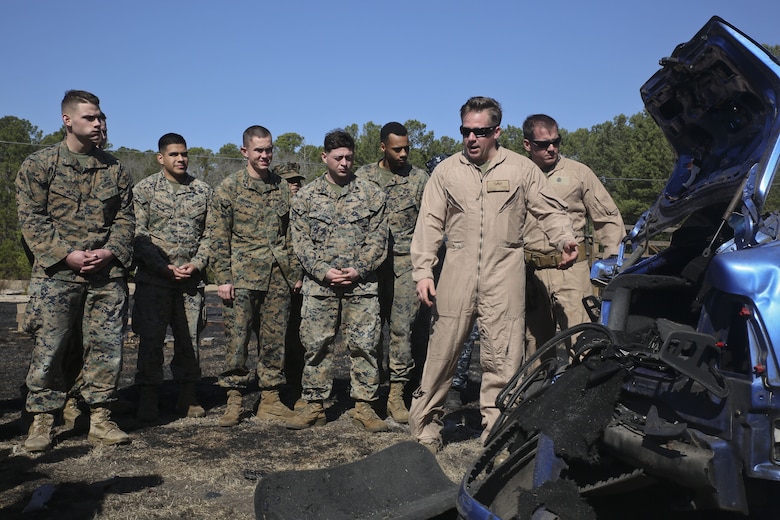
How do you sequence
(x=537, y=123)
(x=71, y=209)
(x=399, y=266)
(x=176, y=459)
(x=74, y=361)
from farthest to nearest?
(x=399, y=266)
(x=537, y=123)
(x=74, y=361)
(x=71, y=209)
(x=176, y=459)

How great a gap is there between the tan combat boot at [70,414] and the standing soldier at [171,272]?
510 millimetres

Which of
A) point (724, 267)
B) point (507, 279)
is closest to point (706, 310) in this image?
point (724, 267)

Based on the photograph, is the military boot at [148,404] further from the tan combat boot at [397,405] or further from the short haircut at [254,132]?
the short haircut at [254,132]

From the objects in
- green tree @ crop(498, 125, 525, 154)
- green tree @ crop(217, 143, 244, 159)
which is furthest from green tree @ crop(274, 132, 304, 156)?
green tree @ crop(498, 125, 525, 154)

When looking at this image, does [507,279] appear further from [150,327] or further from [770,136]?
[150,327]

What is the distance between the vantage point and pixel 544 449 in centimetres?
345

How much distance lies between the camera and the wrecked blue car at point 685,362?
2936 millimetres

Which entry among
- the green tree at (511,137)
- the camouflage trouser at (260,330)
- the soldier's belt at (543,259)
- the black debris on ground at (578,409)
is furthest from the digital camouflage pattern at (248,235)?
the green tree at (511,137)

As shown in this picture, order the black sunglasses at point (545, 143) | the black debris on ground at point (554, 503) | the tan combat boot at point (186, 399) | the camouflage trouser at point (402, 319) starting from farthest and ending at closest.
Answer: the tan combat boot at point (186, 399) < the camouflage trouser at point (402, 319) < the black sunglasses at point (545, 143) < the black debris on ground at point (554, 503)

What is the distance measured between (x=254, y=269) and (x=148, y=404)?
143 cm

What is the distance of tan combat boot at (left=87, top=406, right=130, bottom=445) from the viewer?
5.91 m

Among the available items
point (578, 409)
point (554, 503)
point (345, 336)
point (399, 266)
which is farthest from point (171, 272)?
point (554, 503)

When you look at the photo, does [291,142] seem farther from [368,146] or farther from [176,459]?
[176,459]

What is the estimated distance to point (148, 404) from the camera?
679 centimetres
